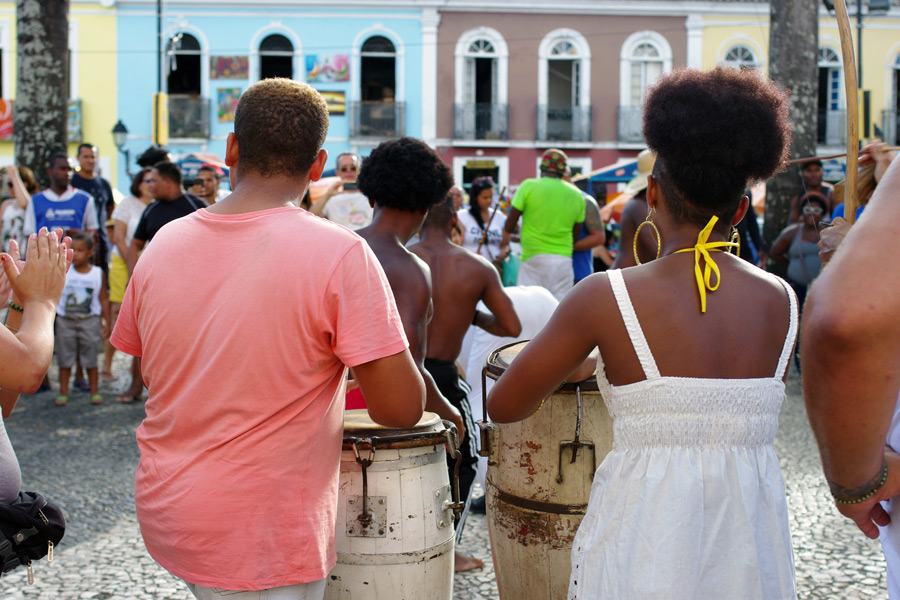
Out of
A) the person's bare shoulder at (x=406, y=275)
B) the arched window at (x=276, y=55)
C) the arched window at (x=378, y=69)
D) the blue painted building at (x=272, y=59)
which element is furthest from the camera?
the arched window at (x=378, y=69)

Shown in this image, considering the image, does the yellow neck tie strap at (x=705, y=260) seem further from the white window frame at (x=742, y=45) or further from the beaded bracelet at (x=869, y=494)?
the white window frame at (x=742, y=45)

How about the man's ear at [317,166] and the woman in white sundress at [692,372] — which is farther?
the man's ear at [317,166]

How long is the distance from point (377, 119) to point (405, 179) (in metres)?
24.8

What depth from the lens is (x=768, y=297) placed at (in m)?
2.05

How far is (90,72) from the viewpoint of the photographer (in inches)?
1068

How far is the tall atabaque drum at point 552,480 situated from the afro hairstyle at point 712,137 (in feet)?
3.22

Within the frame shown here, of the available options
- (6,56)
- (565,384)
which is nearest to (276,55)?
(6,56)

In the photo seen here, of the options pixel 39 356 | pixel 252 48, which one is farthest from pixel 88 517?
pixel 252 48

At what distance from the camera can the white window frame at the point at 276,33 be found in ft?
90.1

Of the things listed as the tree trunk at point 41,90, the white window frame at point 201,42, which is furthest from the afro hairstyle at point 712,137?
the white window frame at point 201,42

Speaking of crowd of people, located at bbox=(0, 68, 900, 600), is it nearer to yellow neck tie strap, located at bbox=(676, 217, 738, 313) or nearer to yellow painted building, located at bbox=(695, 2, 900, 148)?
yellow neck tie strap, located at bbox=(676, 217, 738, 313)

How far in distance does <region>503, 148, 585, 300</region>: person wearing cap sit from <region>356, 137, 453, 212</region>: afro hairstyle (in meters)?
4.93

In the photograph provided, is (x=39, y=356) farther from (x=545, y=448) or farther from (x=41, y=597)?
(x=41, y=597)

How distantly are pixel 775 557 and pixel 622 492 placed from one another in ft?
1.14
